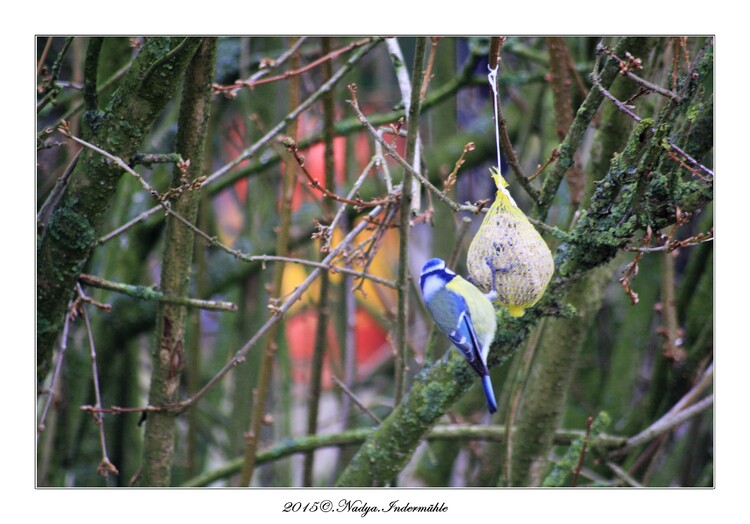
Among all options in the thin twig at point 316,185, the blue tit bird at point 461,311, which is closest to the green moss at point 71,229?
the thin twig at point 316,185

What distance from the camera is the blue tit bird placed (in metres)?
1.11

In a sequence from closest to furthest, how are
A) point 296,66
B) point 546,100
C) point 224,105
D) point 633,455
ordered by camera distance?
point 296,66 → point 633,455 → point 546,100 → point 224,105

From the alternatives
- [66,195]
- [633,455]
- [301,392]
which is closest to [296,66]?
[66,195]

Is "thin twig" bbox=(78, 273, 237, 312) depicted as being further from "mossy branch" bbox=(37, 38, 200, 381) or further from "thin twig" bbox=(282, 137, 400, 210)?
"thin twig" bbox=(282, 137, 400, 210)

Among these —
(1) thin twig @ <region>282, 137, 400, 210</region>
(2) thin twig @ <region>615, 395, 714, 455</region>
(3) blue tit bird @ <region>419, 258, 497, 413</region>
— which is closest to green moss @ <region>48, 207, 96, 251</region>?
(1) thin twig @ <region>282, 137, 400, 210</region>

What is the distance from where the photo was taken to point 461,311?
1.11 metres

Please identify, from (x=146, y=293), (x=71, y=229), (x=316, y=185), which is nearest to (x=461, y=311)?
(x=316, y=185)

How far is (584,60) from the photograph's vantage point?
1.95 metres

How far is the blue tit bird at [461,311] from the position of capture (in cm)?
111

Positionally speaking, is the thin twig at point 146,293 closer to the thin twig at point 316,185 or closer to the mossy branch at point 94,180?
the mossy branch at point 94,180

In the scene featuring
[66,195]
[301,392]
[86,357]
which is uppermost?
[66,195]
